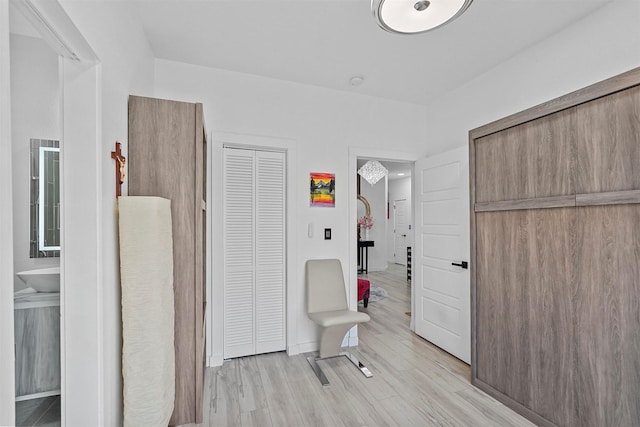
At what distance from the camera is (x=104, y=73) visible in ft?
4.43

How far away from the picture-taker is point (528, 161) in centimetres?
199

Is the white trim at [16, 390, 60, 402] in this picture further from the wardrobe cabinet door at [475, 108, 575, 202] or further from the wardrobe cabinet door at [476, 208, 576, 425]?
the wardrobe cabinet door at [475, 108, 575, 202]

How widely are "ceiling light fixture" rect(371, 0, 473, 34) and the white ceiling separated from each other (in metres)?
0.43

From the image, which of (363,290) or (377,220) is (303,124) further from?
(377,220)

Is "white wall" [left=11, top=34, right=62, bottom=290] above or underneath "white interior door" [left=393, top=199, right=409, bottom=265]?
above

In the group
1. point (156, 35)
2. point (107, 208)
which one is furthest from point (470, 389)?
point (156, 35)

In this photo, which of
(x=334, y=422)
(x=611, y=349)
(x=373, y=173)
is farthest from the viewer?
(x=373, y=173)

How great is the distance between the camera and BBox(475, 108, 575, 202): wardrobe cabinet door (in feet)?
5.84

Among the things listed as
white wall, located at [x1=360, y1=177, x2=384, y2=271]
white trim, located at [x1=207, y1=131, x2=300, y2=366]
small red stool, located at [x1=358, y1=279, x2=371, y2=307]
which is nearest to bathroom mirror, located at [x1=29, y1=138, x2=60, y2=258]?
white trim, located at [x1=207, y1=131, x2=300, y2=366]

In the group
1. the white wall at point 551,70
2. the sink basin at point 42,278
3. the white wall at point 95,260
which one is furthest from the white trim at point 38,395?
the white wall at point 551,70

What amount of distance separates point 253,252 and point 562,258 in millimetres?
2383

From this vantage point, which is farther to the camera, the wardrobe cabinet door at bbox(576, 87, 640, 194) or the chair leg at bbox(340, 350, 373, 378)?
the chair leg at bbox(340, 350, 373, 378)

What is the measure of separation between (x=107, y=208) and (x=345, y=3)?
183 cm

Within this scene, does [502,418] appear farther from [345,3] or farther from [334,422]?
[345,3]
